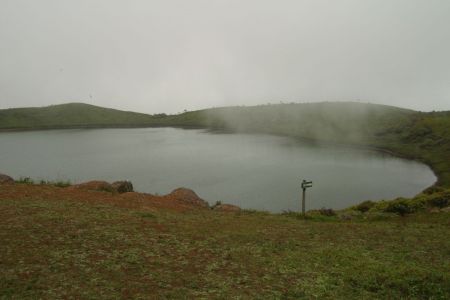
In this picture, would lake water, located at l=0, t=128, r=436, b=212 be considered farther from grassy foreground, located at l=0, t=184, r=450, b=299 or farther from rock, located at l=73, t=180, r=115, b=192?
grassy foreground, located at l=0, t=184, r=450, b=299

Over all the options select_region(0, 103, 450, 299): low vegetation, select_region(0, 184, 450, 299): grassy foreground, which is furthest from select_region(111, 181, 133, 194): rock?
select_region(0, 184, 450, 299): grassy foreground

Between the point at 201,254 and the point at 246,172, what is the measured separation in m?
61.0

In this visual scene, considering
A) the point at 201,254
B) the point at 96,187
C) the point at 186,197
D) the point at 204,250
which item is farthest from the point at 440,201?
the point at 96,187

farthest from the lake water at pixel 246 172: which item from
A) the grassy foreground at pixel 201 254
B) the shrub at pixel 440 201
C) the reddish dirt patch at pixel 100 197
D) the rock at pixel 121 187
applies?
the grassy foreground at pixel 201 254

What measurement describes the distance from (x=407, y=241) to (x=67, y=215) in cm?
2091

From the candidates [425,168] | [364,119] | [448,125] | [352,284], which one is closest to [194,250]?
[352,284]

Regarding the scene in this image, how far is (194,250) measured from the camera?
18281 mm

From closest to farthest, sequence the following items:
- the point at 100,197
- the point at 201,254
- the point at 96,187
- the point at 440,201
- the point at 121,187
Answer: the point at 201,254 < the point at 100,197 < the point at 96,187 < the point at 440,201 < the point at 121,187

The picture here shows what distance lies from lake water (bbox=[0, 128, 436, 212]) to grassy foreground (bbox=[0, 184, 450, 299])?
26.3 meters

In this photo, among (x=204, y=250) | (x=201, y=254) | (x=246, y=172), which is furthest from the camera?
(x=246, y=172)

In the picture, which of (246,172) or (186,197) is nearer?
(186,197)

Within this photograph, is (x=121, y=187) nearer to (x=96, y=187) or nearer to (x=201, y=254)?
(x=96, y=187)

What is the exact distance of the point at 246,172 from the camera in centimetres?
7850

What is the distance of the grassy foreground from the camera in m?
13.7
